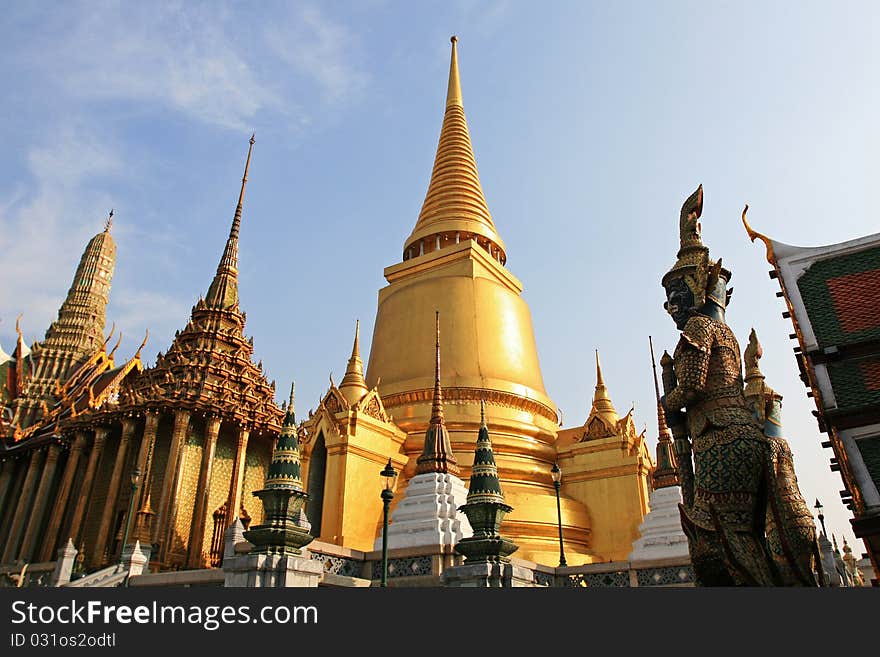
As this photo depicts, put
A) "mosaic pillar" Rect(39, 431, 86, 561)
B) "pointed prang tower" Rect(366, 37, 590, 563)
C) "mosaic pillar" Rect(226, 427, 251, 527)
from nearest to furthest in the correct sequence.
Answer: "pointed prang tower" Rect(366, 37, 590, 563) < "mosaic pillar" Rect(226, 427, 251, 527) < "mosaic pillar" Rect(39, 431, 86, 561)

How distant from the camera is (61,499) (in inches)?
906

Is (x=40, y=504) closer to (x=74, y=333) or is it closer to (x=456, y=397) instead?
(x=74, y=333)

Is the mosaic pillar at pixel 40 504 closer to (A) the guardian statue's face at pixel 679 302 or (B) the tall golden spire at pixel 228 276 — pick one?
(B) the tall golden spire at pixel 228 276

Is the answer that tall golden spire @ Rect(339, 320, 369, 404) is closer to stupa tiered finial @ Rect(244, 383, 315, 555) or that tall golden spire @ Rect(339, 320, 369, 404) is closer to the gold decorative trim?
the gold decorative trim

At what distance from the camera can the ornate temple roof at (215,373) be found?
21.5 meters

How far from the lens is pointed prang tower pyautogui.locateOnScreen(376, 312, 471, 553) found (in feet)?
36.2

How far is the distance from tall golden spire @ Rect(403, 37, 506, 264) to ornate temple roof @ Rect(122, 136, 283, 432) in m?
7.16

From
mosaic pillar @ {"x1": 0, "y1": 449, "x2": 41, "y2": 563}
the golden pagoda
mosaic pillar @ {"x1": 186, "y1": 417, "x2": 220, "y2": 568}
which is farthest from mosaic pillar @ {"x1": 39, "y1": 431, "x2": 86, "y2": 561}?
the golden pagoda

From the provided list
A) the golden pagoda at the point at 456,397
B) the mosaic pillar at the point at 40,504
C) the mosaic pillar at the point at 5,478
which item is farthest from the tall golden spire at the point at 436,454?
the mosaic pillar at the point at 5,478

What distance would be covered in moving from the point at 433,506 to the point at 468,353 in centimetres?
744

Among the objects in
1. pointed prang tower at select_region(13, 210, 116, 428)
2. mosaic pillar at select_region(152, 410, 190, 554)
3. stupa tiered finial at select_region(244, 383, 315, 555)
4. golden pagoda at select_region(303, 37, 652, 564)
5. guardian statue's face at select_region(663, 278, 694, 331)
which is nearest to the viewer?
guardian statue's face at select_region(663, 278, 694, 331)

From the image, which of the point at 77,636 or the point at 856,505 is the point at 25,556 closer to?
the point at 77,636

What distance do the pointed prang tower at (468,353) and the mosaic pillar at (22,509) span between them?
15384mm

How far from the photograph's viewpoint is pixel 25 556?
22844mm
